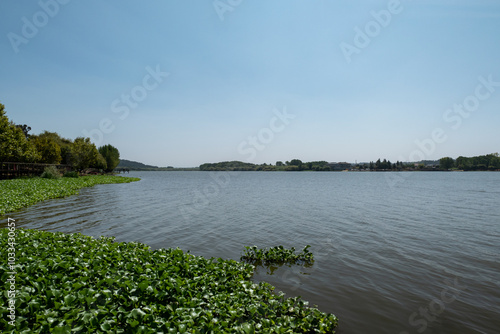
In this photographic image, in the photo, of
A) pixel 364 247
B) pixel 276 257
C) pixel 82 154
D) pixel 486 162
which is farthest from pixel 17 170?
pixel 486 162

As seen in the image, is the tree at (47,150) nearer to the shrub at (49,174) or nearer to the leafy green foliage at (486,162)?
the shrub at (49,174)

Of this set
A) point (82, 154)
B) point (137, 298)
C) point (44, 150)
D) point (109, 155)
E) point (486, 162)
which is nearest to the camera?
point (137, 298)

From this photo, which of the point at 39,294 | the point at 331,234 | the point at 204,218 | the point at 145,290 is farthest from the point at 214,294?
the point at 204,218

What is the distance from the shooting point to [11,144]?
49.8 meters

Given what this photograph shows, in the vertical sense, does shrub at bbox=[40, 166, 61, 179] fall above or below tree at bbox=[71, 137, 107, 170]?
below

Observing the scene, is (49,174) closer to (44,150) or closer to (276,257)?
(44,150)

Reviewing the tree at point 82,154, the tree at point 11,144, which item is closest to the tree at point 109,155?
the tree at point 82,154

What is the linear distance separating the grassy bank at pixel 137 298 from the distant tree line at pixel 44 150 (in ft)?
178

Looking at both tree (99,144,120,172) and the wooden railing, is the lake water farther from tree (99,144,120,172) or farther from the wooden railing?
tree (99,144,120,172)

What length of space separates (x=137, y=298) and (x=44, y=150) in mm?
84987

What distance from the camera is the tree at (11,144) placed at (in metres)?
47.9

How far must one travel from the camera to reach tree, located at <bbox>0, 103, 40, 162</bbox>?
47881 mm

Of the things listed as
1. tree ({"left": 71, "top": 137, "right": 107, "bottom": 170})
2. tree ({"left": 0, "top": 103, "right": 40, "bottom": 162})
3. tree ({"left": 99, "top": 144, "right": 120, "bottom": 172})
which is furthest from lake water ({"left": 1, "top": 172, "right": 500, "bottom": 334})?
tree ({"left": 99, "top": 144, "right": 120, "bottom": 172})

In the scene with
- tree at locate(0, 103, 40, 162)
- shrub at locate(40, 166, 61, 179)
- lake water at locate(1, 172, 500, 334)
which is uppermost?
tree at locate(0, 103, 40, 162)
